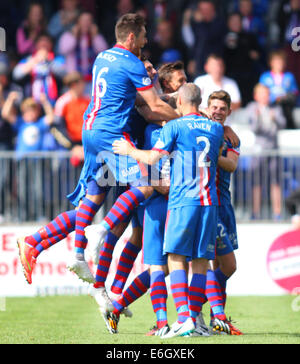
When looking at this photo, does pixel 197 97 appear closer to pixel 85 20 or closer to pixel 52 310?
pixel 52 310

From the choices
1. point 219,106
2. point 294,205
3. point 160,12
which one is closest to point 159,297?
point 219,106

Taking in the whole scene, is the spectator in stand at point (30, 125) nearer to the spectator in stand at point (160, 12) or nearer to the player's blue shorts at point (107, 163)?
the spectator in stand at point (160, 12)

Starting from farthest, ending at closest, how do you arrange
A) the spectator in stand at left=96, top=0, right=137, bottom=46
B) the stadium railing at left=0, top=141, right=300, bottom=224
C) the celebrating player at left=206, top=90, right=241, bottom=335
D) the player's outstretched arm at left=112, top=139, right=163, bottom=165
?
the spectator in stand at left=96, top=0, right=137, bottom=46 < the stadium railing at left=0, top=141, right=300, bottom=224 < the celebrating player at left=206, top=90, right=241, bottom=335 < the player's outstretched arm at left=112, top=139, right=163, bottom=165

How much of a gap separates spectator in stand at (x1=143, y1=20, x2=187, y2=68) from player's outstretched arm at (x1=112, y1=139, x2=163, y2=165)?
7627 millimetres

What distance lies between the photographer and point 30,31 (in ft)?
55.3

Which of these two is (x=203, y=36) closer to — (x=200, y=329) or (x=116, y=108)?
(x=116, y=108)

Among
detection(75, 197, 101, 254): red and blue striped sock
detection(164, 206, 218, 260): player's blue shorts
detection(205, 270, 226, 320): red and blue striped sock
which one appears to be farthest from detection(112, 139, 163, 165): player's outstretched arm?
detection(205, 270, 226, 320): red and blue striped sock

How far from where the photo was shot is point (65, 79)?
15.7 meters

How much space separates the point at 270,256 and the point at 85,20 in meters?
5.40

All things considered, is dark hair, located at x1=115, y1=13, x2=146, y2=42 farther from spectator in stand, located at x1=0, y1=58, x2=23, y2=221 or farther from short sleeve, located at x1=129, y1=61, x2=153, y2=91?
spectator in stand, located at x1=0, y1=58, x2=23, y2=221

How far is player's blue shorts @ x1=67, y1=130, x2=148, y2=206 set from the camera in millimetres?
9125

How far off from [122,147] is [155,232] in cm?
90

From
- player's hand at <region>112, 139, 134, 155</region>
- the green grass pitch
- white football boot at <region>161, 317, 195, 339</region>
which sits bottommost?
the green grass pitch
